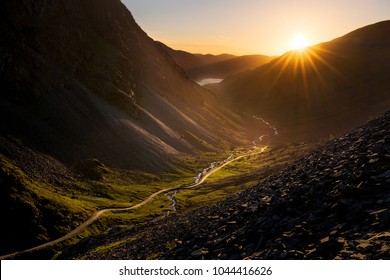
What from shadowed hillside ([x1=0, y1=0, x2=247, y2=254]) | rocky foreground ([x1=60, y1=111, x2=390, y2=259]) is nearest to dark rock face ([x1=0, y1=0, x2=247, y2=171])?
shadowed hillside ([x1=0, y1=0, x2=247, y2=254])

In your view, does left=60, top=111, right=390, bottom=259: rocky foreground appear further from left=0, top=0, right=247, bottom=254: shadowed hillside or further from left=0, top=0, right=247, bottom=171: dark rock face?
left=0, top=0, right=247, bottom=171: dark rock face

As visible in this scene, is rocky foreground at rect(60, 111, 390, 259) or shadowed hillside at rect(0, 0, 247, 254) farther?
shadowed hillside at rect(0, 0, 247, 254)

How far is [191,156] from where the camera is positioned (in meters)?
193

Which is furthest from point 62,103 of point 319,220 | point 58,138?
point 319,220

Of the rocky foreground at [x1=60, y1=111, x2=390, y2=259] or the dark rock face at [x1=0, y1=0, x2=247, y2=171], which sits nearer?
the rocky foreground at [x1=60, y1=111, x2=390, y2=259]

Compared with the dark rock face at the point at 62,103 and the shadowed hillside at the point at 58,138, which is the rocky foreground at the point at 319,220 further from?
the dark rock face at the point at 62,103

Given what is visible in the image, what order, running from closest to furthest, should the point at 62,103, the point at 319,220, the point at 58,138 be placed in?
the point at 319,220, the point at 58,138, the point at 62,103

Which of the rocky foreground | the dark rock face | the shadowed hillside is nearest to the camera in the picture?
the rocky foreground

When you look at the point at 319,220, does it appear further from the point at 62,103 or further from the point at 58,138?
the point at 62,103

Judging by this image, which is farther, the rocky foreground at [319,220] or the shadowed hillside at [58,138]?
the shadowed hillside at [58,138]

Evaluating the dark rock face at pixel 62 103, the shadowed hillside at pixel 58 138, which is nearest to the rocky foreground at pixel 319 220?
the shadowed hillside at pixel 58 138

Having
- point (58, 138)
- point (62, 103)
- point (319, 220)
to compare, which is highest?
point (62, 103)

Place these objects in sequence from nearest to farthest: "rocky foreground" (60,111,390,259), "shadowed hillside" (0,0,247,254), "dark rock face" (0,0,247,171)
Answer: "rocky foreground" (60,111,390,259) → "shadowed hillside" (0,0,247,254) → "dark rock face" (0,0,247,171)
